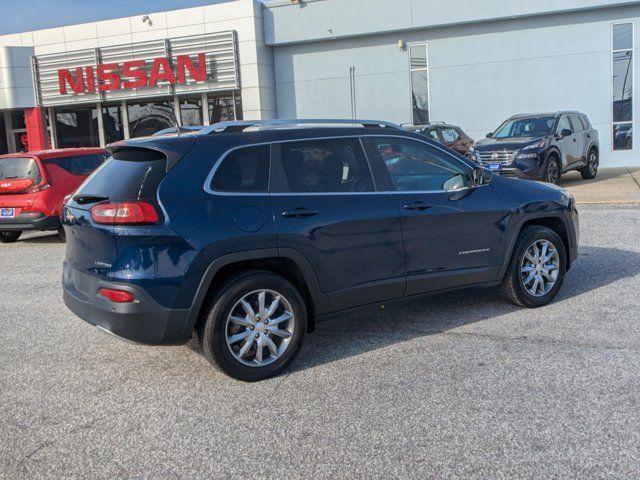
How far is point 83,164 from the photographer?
1138cm

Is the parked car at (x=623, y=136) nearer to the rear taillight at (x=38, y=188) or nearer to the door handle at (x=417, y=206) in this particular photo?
the rear taillight at (x=38, y=188)

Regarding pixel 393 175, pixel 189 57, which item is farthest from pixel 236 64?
pixel 393 175

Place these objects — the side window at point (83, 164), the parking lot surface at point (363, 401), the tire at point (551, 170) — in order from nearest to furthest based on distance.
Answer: the parking lot surface at point (363, 401) → the side window at point (83, 164) → the tire at point (551, 170)

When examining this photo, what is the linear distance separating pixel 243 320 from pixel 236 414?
0.67m

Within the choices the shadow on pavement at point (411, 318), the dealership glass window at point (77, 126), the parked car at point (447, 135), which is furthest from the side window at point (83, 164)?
the dealership glass window at point (77, 126)

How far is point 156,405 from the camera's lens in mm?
4254

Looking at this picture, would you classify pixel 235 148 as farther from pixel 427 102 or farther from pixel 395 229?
pixel 427 102

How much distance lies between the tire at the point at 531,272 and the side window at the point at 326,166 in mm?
1651

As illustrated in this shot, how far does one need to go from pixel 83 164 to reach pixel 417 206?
788cm

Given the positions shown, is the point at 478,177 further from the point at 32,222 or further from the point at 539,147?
the point at 539,147

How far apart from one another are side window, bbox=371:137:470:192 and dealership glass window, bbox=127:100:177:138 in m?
21.3

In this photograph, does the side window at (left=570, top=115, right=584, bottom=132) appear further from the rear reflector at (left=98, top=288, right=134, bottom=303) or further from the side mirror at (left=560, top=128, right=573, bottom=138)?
the rear reflector at (left=98, top=288, right=134, bottom=303)

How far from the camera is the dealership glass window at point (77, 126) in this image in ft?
87.6

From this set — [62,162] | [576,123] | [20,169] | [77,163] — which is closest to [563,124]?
[576,123]
